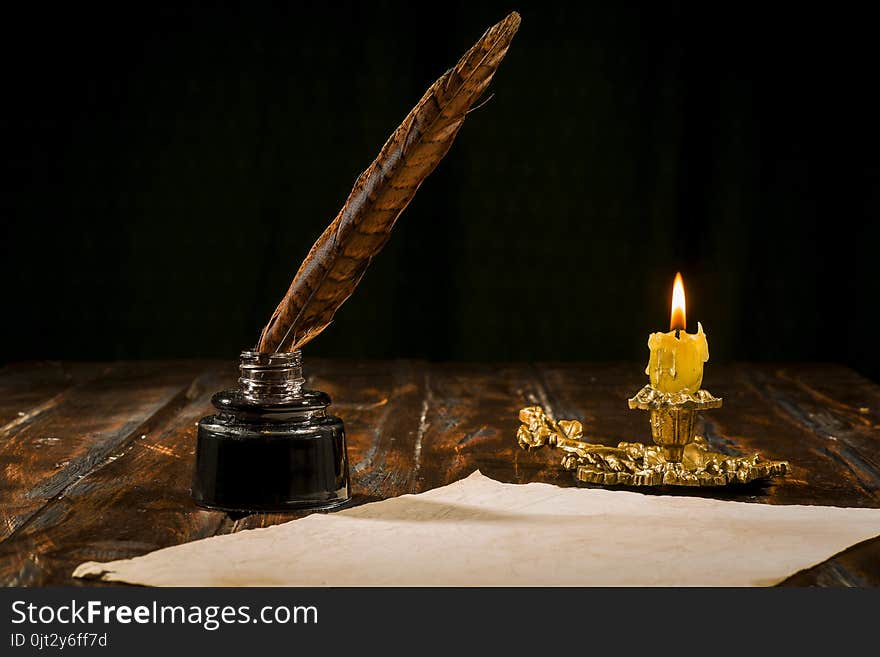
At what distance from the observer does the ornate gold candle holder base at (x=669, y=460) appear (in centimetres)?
131

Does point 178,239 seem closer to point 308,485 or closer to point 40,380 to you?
point 40,380

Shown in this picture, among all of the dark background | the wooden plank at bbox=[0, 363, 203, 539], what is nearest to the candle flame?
the wooden plank at bbox=[0, 363, 203, 539]

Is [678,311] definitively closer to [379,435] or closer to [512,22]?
[512,22]

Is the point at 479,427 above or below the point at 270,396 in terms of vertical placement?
below

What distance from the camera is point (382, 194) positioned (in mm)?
1191

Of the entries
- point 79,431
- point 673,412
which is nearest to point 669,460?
point 673,412

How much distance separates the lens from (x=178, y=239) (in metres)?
3.07

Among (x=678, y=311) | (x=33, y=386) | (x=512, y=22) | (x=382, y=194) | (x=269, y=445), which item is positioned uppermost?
(x=512, y=22)

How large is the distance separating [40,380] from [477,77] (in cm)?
136

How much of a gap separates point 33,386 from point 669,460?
4.13 feet

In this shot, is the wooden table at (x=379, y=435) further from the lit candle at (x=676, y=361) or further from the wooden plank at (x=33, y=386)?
the lit candle at (x=676, y=361)

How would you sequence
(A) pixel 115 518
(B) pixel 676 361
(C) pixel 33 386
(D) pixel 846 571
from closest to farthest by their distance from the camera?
(D) pixel 846 571 < (A) pixel 115 518 < (B) pixel 676 361 < (C) pixel 33 386

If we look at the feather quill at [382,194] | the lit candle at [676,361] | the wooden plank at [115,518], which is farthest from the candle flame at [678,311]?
the wooden plank at [115,518]

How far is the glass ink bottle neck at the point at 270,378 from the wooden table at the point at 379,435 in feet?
0.37
